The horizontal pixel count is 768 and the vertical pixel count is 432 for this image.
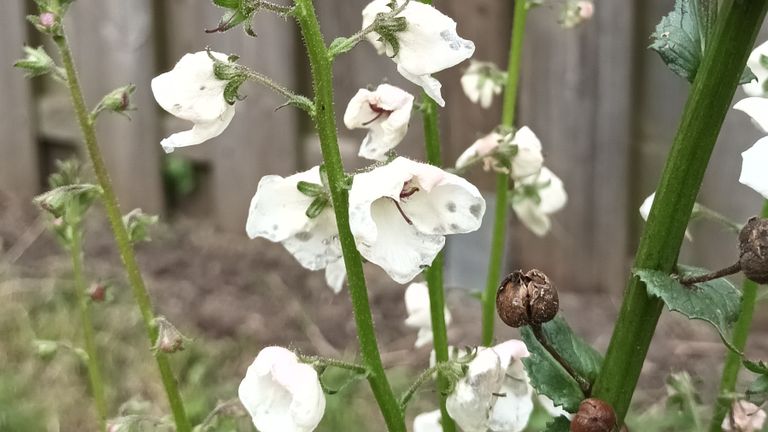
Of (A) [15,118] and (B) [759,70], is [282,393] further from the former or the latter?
(A) [15,118]

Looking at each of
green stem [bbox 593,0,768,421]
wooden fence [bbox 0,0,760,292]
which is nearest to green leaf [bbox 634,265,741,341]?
green stem [bbox 593,0,768,421]

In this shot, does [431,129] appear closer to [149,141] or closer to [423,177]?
[423,177]

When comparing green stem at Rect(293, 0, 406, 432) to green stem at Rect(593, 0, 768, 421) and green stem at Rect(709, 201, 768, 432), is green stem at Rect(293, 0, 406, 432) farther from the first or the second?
green stem at Rect(709, 201, 768, 432)

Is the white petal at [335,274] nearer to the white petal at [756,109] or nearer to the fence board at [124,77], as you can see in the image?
the white petal at [756,109]

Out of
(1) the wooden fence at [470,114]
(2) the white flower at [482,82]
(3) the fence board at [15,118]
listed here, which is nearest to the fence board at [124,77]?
(1) the wooden fence at [470,114]

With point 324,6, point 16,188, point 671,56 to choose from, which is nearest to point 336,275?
point 671,56
